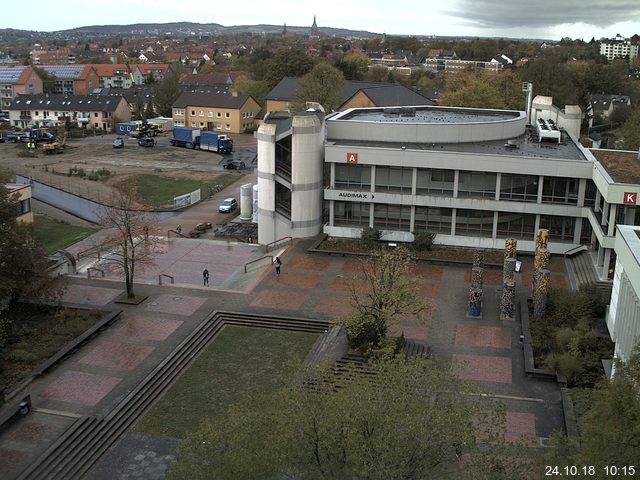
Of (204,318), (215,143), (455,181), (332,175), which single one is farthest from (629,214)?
(215,143)

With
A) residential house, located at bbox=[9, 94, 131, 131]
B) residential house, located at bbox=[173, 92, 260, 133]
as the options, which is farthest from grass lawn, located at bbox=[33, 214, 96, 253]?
residential house, located at bbox=[9, 94, 131, 131]

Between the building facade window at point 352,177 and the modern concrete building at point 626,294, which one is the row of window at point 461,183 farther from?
the modern concrete building at point 626,294

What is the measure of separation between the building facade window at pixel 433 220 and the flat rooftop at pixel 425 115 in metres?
10.0

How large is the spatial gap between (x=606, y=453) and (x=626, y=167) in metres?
30.8

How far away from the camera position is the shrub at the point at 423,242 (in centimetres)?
4534

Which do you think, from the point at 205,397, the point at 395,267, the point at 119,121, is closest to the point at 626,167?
the point at 395,267

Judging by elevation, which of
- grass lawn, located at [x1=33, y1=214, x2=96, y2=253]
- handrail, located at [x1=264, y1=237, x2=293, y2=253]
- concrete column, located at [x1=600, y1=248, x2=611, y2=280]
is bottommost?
grass lawn, located at [x1=33, y1=214, x2=96, y2=253]

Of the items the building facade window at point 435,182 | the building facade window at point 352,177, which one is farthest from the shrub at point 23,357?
the building facade window at point 435,182

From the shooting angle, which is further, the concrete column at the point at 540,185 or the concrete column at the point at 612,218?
the concrete column at the point at 540,185

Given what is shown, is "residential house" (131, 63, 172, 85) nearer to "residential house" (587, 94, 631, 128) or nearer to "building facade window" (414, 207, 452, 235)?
"residential house" (587, 94, 631, 128)

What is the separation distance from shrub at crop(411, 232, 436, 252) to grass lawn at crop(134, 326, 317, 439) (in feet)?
46.4

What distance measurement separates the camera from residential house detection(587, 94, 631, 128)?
110 meters

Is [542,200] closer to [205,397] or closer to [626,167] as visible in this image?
[626,167]

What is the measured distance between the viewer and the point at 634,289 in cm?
2469
